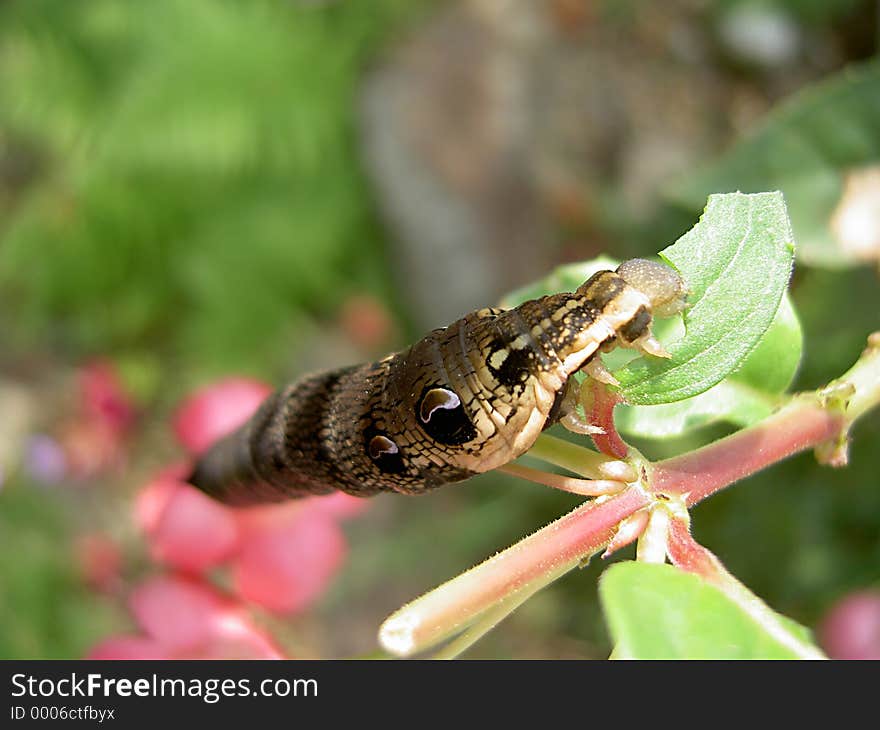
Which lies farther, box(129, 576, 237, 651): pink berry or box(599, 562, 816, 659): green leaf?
box(129, 576, 237, 651): pink berry

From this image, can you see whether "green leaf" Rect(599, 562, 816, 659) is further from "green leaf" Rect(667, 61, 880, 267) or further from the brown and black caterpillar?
"green leaf" Rect(667, 61, 880, 267)

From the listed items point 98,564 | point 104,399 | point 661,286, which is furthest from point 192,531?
point 104,399

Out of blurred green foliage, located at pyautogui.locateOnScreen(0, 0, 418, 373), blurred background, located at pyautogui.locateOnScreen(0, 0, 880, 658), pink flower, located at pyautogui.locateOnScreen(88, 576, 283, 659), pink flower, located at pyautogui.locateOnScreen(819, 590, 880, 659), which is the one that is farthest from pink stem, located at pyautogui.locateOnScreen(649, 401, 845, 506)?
blurred green foliage, located at pyautogui.locateOnScreen(0, 0, 418, 373)

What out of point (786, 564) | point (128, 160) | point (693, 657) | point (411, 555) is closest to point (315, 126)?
point (128, 160)

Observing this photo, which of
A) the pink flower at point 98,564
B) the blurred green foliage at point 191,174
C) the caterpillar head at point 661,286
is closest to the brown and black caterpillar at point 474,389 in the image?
the caterpillar head at point 661,286

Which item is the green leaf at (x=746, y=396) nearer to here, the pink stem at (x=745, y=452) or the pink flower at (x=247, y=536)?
the pink stem at (x=745, y=452)

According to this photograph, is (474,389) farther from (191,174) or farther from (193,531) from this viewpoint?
(191,174)
